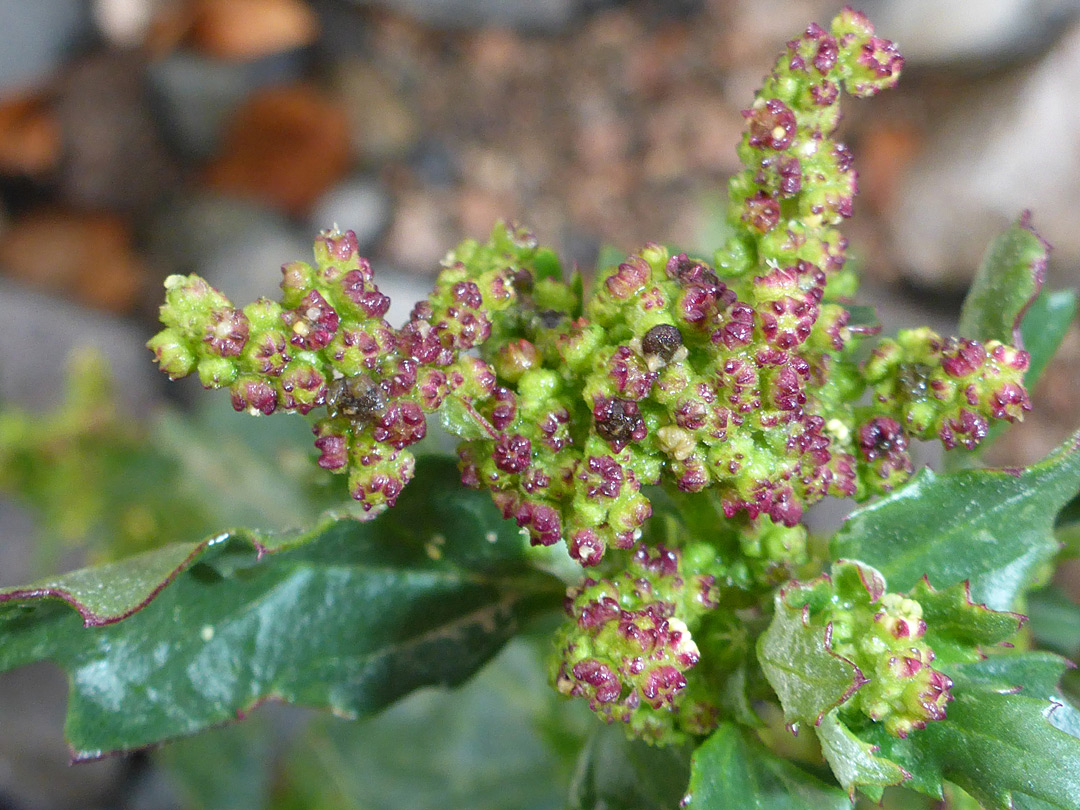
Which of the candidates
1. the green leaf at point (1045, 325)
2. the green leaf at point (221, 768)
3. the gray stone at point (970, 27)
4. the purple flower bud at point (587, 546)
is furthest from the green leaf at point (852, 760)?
the gray stone at point (970, 27)

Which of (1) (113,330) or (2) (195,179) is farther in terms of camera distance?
(2) (195,179)

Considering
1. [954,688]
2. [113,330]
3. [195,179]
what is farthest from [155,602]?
[195,179]

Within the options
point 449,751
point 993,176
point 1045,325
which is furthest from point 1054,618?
point 993,176

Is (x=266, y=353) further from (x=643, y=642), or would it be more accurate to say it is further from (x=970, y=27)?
(x=970, y=27)

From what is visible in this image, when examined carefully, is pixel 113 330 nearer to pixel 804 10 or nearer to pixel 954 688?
pixel 804 10

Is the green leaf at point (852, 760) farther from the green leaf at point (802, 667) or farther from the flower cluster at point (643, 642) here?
the flower cluster at point (643, 642)

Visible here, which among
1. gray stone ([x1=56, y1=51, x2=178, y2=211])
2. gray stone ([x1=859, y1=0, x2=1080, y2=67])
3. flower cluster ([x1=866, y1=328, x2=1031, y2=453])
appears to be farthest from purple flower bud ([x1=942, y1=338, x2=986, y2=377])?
gray stone ([x1=56, y1=51, x2=178, y2=211])
